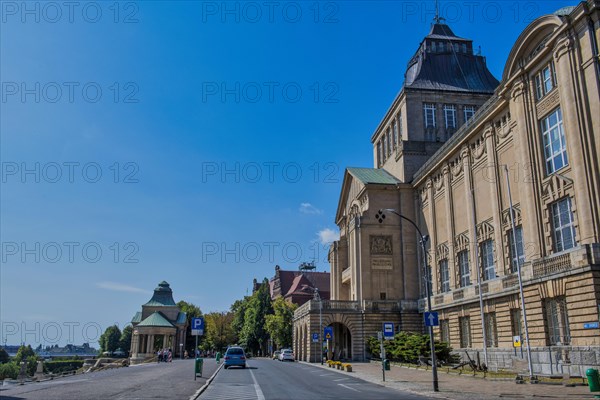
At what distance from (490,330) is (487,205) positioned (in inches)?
376

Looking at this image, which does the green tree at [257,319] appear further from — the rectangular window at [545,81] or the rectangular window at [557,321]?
the rectangular window at [545,81]

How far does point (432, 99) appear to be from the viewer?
207ft

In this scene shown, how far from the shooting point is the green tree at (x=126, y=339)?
128875mm

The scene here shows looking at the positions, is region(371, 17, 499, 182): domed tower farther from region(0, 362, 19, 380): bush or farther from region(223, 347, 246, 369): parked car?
region(0, 362, 19, 380): bush

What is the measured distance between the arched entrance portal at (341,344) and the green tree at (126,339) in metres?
83.6

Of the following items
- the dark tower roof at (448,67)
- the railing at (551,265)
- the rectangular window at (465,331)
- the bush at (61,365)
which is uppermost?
the dark tower roof at (448,67)

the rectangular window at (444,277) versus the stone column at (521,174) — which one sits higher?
the stone column at (521,174)

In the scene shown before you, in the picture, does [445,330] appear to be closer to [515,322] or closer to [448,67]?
[515,322]

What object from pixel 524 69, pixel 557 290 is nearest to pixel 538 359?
pixel 557 290

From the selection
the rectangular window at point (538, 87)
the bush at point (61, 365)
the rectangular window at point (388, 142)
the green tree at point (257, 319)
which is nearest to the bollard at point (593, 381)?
the rectangular window at point (538, 87)

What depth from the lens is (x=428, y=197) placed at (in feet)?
173

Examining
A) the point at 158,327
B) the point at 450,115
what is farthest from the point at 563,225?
the point at 158,327

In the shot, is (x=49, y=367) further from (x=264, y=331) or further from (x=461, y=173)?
(x=461, y=173)

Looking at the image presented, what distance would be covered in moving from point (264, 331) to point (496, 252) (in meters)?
62.1
